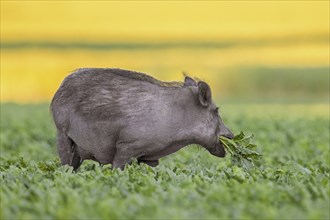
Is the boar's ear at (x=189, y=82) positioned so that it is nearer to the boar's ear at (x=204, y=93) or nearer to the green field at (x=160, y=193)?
the boar's ear at (x=204, y=93)

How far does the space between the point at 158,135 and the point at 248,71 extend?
140 feet

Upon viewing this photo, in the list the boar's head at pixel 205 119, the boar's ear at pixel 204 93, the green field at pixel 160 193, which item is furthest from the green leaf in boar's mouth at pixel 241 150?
the boar's ear at pixel 204 93

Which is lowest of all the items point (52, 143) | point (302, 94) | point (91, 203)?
point (302, 94)

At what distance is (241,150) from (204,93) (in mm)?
978

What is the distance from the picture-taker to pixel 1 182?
1020 centimetres

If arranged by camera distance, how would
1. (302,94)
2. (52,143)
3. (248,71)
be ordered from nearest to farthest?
(52,143) < (302,94) < (248,71)

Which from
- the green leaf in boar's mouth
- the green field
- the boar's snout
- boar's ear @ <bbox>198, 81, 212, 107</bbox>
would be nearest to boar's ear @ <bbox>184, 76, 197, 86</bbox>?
boar's ear @ <bbox>198, 81, 212, 107</bbox>

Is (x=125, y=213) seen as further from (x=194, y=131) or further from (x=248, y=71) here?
(x=248, y=71)

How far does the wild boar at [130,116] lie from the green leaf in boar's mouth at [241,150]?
0.24 m

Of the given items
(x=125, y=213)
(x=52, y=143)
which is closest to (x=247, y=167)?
(x=125, y=213)

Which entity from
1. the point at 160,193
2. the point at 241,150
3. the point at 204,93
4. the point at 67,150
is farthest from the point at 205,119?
the point at 160,193

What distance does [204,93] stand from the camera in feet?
36.9

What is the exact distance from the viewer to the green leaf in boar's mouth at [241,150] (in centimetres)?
1179

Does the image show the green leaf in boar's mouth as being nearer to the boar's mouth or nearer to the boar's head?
the boar's mouth
